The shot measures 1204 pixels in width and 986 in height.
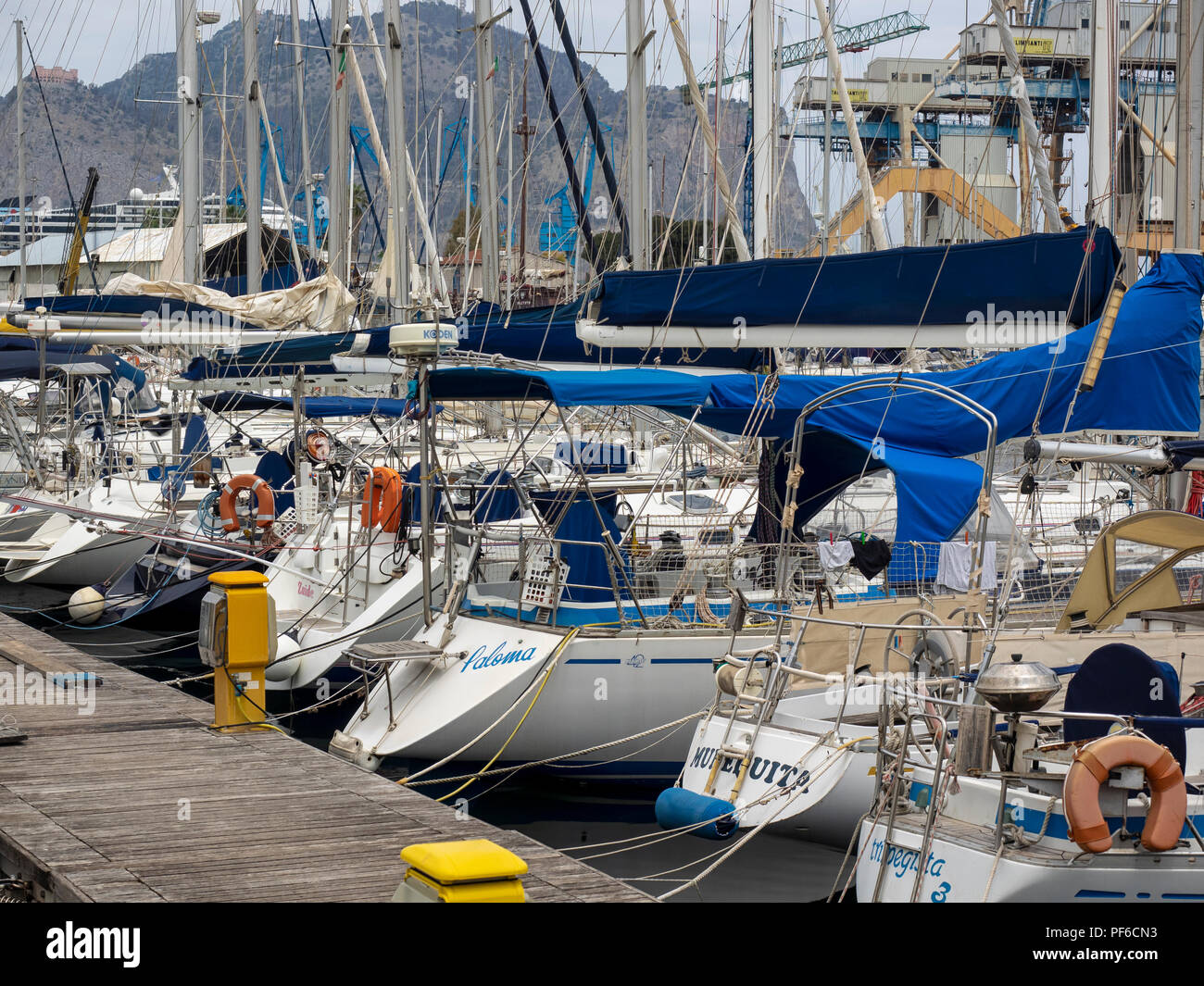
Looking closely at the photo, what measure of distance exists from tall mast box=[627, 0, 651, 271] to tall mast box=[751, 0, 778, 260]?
10.8ft

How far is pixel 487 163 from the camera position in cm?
2228

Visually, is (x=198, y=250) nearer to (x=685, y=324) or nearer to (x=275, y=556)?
(x=275, y=556)

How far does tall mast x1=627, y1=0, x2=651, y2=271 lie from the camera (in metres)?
18.7

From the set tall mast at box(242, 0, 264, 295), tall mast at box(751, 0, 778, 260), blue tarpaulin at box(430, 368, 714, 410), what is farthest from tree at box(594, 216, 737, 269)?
tall mast at box(242, 0, 264, 295)

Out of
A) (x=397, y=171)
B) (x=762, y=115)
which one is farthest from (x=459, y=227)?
(x=762, y=115)

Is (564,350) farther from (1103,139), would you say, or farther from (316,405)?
(1103,139)

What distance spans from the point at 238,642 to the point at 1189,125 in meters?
8.58

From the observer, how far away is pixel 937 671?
9367 mm

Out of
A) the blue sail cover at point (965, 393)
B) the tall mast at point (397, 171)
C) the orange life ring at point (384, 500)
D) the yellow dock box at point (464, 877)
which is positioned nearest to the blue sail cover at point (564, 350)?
the orange life ring at point (384, 500)

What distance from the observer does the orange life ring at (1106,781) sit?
650cm

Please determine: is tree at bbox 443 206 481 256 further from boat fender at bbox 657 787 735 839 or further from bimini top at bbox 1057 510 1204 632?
boat fender at bbox 657 787 735 839

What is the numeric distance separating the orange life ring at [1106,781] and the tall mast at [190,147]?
2024 centimetres

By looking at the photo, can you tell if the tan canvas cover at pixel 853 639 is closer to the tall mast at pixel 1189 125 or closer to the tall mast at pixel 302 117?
the tall mast at pixel 1189 125
